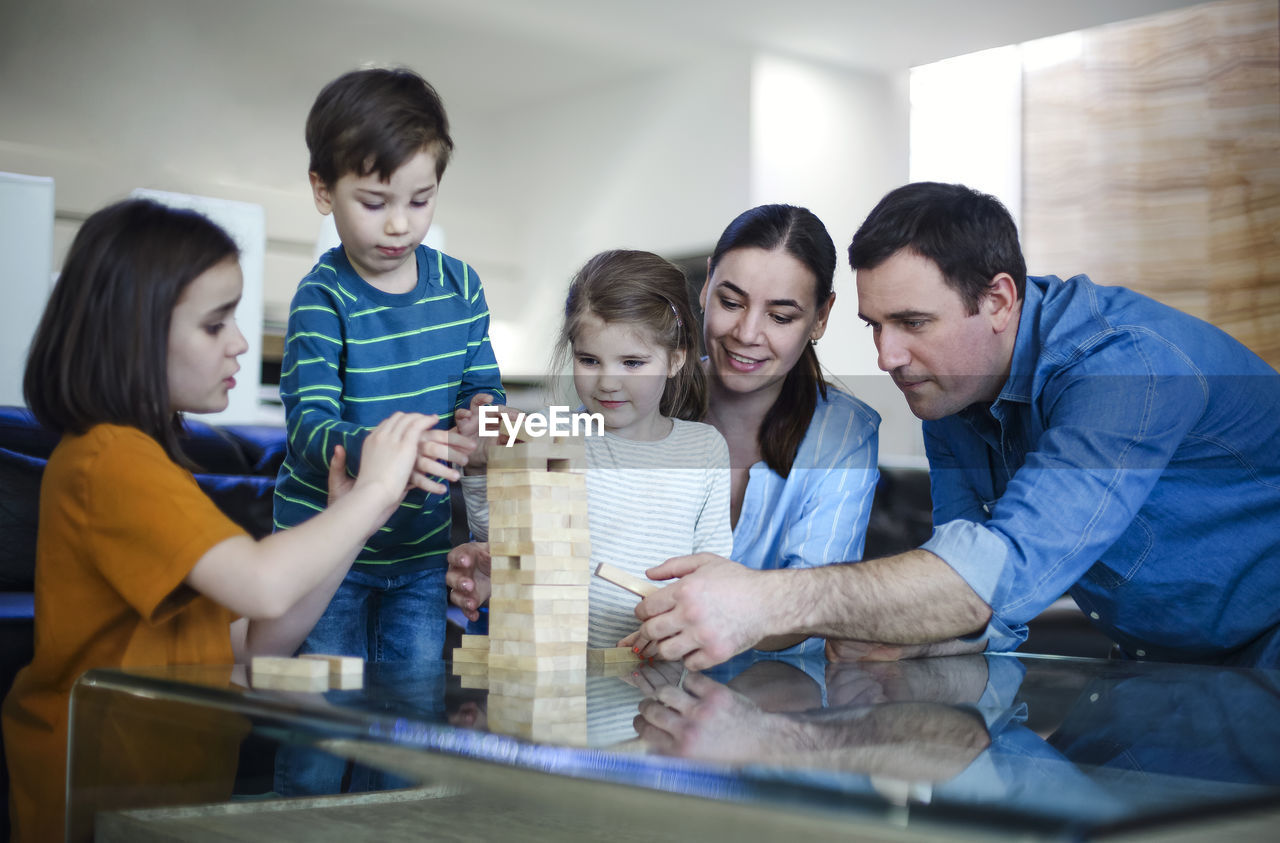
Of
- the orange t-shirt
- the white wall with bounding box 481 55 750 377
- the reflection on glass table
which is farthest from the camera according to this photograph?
the white wall with bounding box 481 55 750 377

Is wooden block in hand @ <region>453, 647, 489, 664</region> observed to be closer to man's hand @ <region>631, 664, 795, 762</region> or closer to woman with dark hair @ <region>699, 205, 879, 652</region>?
man's hand @ <region>631, 664, 795, 762</region>

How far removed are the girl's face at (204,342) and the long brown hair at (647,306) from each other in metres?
0.38

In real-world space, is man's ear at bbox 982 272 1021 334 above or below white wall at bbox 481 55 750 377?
below

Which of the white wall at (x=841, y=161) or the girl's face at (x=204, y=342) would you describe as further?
the white wall at (x=841, y=161)

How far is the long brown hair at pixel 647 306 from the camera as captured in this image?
43.8 inches

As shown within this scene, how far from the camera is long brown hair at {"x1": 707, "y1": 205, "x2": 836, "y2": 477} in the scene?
1223mm

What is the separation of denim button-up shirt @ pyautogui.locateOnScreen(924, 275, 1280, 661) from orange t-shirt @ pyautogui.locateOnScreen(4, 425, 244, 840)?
618mm

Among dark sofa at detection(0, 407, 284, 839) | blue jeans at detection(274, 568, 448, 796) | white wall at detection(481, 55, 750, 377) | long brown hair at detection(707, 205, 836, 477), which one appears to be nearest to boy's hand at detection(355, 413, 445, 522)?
blue jeans at detection(274, 568, 448, 796)

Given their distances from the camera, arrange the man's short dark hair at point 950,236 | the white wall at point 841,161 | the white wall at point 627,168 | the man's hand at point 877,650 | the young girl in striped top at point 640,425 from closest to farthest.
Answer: the man's hand at point 877,650
the young girl in striped top at point 640,425
the man's short dark hair at point 950,236
the white wall at point 841,161
the white wall at point 627,168

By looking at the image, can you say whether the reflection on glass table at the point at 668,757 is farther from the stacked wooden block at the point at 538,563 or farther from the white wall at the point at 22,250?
the white wall at the point at 22,250

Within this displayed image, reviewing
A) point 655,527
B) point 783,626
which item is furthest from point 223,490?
point 783,626

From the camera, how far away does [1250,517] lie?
1.19 metres

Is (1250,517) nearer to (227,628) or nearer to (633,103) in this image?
(227,628)

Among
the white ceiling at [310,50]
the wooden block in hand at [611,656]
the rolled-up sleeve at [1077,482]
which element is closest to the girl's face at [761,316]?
the rolled-up sleeve at [1077,482]
